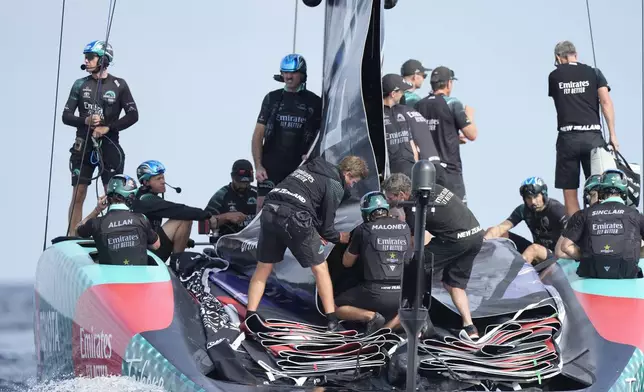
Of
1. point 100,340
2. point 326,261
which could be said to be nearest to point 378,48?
point 326,261

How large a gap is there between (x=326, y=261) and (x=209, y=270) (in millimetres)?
882

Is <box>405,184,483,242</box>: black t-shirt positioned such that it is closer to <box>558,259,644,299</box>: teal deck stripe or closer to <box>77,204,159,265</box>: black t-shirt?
<box>558,259,644,299</box>: teal deck stripe

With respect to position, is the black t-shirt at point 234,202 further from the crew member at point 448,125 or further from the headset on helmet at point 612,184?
the headset on helmet at point 612,184

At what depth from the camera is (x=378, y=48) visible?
10.2 m

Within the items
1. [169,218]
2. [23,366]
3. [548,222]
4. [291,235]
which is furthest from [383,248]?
[23,366]

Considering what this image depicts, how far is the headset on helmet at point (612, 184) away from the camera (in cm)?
967

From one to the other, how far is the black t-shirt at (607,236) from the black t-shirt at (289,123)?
2.49 metres

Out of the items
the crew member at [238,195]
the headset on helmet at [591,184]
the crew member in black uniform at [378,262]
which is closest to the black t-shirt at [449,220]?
the crew member in black uniform at [378,262]

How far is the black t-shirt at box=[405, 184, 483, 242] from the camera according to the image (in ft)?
30.3

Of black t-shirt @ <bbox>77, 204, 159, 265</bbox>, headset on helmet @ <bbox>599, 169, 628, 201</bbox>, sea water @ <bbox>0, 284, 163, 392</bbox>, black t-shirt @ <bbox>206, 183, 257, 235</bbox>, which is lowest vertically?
sea water @ <bbox>0, 284, 163, 392</bbox>

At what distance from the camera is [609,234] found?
9.55m

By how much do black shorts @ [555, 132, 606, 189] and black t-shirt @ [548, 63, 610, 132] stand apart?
0.19 feet

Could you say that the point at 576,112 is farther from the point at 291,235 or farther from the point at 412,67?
the point at 291,235

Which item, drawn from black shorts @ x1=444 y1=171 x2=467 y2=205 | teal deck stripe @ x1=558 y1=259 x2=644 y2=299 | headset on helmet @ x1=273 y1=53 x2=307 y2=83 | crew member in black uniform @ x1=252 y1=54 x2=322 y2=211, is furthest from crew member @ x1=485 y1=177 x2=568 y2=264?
headset on helmet @ x1=273 y1=53 x2=307 y2=83
